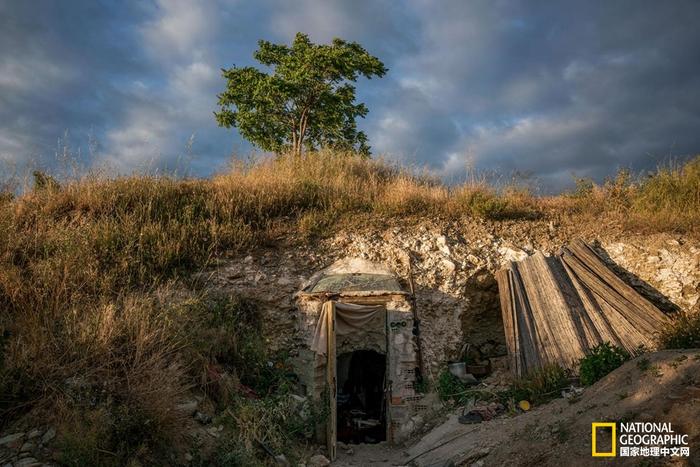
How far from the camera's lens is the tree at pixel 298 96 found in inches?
653

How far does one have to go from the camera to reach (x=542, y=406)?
6.64 metres

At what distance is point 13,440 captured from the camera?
470 centimetres

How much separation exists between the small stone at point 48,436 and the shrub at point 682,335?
7.87m

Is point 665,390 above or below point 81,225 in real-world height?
below

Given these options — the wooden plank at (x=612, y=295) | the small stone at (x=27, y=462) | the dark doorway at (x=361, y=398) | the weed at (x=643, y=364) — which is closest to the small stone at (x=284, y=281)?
the dark doorway at (x=361, y=398)

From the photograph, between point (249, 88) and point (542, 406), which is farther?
point (249, 88)

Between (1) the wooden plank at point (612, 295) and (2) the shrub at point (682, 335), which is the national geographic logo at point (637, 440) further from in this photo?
(1) the wooden plank at point (612, 295)

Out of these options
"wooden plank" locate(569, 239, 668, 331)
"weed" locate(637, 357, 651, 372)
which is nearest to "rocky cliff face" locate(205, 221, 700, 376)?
"wooden plank" locate(569, 239, 668, 331)

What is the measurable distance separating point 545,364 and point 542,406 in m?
1.25

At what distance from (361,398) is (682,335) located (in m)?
6.95

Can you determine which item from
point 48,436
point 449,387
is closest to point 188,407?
point 48,436

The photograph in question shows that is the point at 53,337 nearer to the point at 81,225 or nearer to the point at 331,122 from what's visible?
the point at 81,225

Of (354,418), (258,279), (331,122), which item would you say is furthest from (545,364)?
(331,122)

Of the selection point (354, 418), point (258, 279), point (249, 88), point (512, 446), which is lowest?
point (354, 418)
